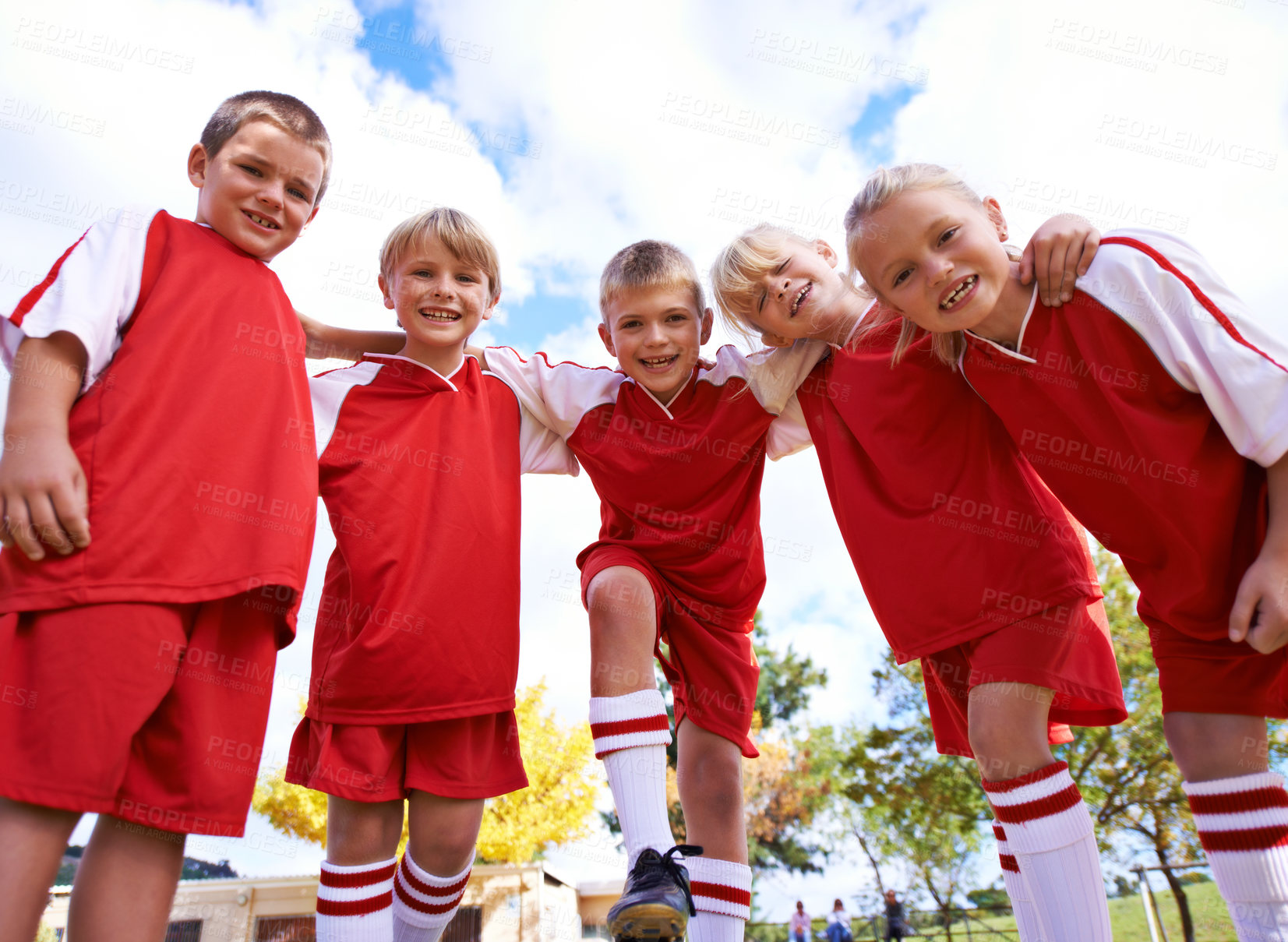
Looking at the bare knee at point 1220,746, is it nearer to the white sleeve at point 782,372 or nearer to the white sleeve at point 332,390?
the white sleeve at point 782,372

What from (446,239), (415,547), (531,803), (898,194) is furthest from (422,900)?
(531,803)

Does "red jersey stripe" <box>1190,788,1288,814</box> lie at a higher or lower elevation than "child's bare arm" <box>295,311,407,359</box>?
lower

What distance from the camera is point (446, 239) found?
311 cm

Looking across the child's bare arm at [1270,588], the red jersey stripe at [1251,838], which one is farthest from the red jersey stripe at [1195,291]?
the red jersey stripe at [1251,838]

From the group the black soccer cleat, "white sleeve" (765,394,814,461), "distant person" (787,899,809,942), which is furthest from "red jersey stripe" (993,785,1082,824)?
"distant person" (787,899,809,942)

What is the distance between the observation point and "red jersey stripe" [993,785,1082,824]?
2.13 metres

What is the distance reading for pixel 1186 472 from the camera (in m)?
2.12

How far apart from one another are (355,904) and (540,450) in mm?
1690

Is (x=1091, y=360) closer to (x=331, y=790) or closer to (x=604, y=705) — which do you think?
(x=604, y=705)

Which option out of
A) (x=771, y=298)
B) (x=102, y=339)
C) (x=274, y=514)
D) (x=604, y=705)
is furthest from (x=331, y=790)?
(x=771, y=298)

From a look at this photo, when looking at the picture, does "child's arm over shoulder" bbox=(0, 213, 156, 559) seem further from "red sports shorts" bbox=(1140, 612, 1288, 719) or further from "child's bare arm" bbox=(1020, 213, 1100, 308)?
"red sports shorts" bbox=(1140, 612, 1288, 719)

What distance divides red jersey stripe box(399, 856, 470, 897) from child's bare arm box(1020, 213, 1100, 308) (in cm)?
262

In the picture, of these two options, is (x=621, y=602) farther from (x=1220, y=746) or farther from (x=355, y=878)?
(x=1220, y=746)

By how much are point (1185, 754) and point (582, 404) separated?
226 centimetres
